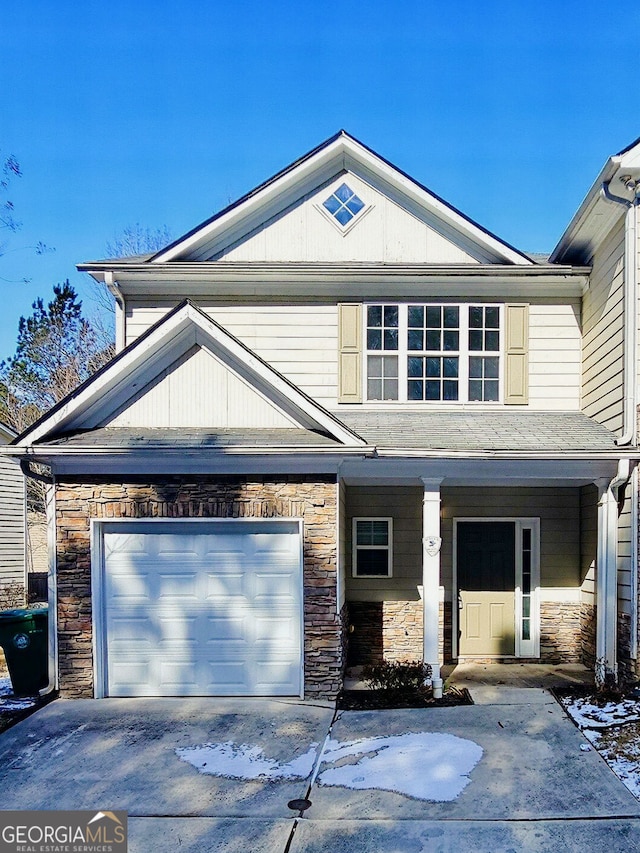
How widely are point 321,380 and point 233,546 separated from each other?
2954mm

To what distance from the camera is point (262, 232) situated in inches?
361

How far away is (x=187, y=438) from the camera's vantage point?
686cm

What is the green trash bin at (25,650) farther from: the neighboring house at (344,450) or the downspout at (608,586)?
the downspout at (608,586)

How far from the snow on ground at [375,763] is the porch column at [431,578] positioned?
1345mm

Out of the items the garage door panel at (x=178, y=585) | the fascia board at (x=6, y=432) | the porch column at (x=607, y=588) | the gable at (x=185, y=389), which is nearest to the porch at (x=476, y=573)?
the porch column at (x=607, y=588)

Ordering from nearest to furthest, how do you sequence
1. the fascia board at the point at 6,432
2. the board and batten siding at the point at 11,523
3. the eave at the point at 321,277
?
the eave at the point at 321,277 < the fascia board at the point at 6,432 < the board and batten siding at the point at 11,523

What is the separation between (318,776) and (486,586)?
4700 millimetres

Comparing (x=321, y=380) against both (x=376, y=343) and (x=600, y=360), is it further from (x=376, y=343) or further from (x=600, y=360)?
(x=600, y=360)

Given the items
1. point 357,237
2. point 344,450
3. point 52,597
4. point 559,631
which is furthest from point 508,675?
point 357,237

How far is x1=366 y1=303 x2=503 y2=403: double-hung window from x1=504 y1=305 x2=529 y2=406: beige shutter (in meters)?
0.14

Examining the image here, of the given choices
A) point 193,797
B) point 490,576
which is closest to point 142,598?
point 193,797

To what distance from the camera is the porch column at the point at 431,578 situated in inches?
277

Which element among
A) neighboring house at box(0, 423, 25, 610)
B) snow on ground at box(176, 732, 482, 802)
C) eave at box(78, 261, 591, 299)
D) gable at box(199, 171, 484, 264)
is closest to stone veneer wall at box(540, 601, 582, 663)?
snow on ground at box(176, 732, 482, 802)

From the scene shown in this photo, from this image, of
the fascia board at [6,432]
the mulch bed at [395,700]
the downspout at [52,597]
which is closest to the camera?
the mulch bed at [395,700]
